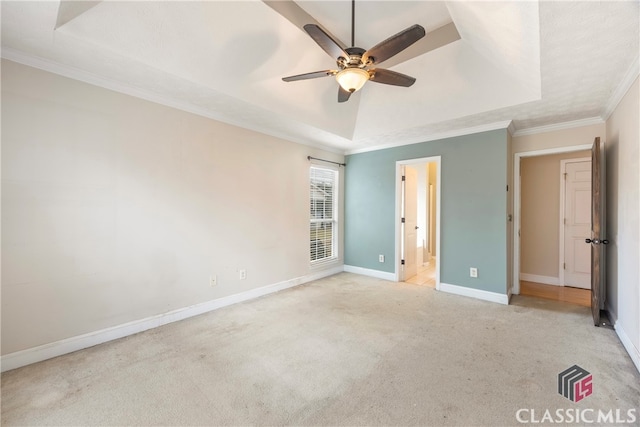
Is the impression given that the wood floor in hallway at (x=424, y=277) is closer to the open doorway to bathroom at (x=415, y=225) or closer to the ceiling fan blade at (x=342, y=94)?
the open doorway to bathroom at (x=415, y=225)

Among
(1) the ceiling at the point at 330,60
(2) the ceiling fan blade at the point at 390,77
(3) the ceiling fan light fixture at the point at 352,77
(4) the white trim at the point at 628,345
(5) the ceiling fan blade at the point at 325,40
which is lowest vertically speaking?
(4) the white trim at the point at 628,345

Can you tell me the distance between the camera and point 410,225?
16.0 ft

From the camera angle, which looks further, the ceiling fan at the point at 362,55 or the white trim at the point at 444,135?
the white trim at the point at 444,135

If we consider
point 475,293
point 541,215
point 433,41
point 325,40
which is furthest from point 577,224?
point 325,40

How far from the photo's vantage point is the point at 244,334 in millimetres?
2648

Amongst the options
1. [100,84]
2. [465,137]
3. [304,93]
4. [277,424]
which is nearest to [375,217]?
[465,137]

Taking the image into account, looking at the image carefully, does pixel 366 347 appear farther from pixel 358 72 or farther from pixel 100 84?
pixel 100 84

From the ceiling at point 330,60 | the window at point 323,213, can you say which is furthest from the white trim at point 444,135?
the window at point 323,213

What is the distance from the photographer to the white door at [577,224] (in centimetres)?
415

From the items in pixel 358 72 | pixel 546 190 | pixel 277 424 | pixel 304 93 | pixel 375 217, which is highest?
pixel 304 93

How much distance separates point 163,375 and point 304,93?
3107 millimetres

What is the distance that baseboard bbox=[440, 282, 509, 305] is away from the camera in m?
3.49

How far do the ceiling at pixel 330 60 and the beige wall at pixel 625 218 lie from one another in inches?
13.3

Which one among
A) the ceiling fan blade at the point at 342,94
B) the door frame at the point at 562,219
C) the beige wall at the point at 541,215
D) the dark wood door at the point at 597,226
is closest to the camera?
the ceiling fan blade at the point at 342,94
